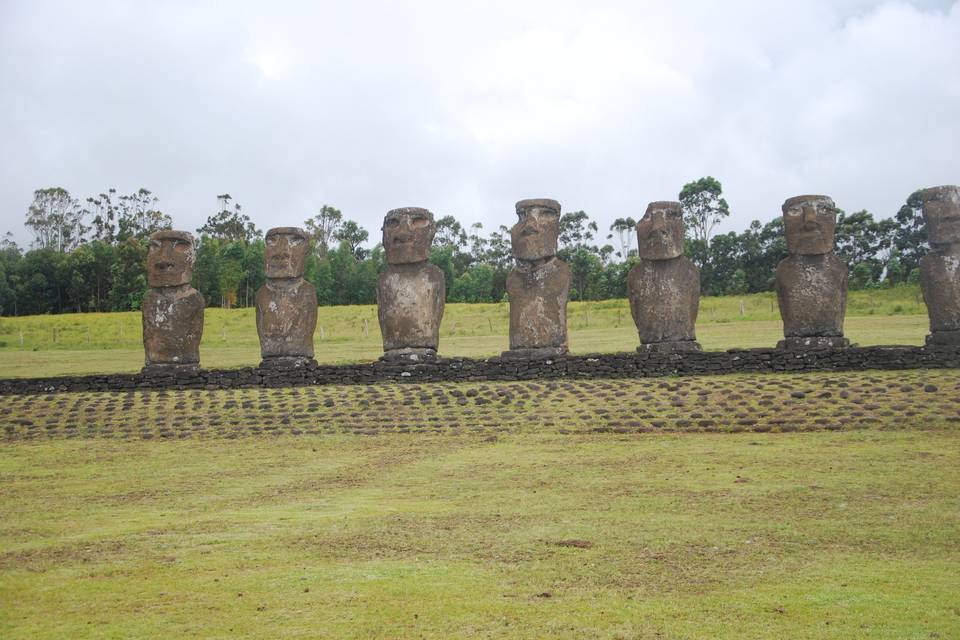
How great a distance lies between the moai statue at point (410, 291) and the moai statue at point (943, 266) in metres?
10.0

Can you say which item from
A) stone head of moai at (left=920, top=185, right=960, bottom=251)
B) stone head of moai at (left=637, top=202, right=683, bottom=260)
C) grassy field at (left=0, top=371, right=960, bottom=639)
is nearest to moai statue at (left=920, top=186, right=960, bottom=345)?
stone head of moai at (left=920, top=185, right=960, bottom=251)

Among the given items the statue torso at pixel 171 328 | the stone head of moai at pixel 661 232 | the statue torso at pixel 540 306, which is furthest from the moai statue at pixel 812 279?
the statue torso at pixel 171 328

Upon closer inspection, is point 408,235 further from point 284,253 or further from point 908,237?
point 908,237

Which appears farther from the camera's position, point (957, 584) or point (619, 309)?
point (619, 309)

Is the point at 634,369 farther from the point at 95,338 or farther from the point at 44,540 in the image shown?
the point at 95,338

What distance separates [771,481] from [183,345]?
1415cm

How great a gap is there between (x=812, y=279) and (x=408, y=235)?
8.38 metres

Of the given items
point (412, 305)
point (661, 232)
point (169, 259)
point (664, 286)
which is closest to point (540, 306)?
point (664, 286)

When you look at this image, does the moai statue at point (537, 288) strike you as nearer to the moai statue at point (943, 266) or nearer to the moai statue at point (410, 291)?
the moai statue at point (410, 291)

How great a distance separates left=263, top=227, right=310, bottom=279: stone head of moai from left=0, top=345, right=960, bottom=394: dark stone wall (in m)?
2.21

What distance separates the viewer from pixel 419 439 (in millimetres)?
17000

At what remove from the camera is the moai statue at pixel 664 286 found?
2144 centimetres

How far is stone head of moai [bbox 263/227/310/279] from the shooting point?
22.6m

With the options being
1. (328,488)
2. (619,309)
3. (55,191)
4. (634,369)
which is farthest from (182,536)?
(55,191)
